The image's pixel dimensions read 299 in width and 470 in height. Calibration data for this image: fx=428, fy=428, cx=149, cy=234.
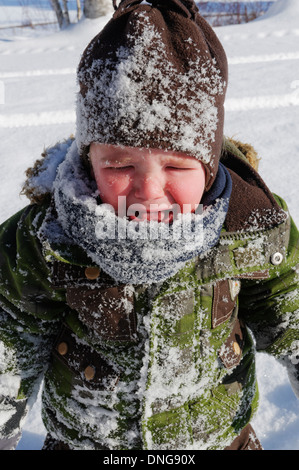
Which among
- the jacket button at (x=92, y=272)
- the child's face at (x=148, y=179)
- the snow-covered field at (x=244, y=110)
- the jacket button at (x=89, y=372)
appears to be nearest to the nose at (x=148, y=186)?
the child's face at (x=148, y=179)

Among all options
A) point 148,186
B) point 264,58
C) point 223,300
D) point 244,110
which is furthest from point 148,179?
point 264,58

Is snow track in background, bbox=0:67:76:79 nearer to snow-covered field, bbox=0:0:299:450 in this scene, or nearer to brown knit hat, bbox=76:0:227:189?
snow-covered field, bbox=0:0:299:450

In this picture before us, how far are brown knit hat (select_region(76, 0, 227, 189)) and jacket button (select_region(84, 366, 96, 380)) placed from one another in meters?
Result: 0.52

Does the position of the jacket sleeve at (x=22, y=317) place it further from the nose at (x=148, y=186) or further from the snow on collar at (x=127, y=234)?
the nose at (x=148, y=186)

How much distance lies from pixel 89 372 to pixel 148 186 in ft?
1.58

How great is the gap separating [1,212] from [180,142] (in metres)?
1.53

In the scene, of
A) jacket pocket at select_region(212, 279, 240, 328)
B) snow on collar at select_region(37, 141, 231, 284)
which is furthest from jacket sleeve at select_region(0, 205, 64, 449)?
jacket pocket at select_region(212, 279, 240, 328)

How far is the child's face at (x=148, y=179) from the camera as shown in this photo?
30.4 inches

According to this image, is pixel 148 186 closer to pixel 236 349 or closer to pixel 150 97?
pixel 150 97

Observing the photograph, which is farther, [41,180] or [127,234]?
[41,180]

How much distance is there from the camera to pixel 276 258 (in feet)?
3.13

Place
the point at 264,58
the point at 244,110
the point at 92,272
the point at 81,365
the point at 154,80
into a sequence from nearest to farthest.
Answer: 1. the point at 154,80
2. the point at 92,272
3. the point at 81,365
4. the point at 244,110
5. the point at 264,58

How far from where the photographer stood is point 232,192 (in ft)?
3.20
